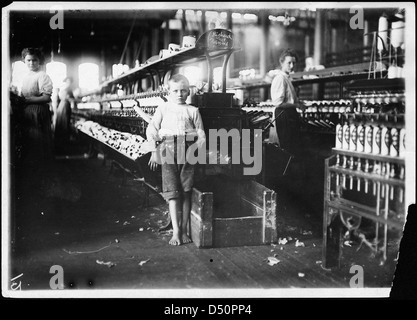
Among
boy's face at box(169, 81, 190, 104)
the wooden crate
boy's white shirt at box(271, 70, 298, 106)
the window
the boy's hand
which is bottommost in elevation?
the wooden crate

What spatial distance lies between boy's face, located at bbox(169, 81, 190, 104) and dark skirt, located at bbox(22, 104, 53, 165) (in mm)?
1322

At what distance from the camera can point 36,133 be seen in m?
4.05

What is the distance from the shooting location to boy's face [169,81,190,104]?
3.49 metres

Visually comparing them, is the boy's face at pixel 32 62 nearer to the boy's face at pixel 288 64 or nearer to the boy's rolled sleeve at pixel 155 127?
the boy's rolled sleeve at pixel 155 127

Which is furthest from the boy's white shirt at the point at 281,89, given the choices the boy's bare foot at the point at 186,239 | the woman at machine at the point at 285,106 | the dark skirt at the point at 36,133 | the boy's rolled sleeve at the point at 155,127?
the dark skirt at the point at 36,133

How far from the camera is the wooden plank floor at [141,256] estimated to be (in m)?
2.95

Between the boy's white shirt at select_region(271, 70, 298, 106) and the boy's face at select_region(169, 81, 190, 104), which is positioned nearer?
the boy's face at select_region(169, 81, 190, 104)

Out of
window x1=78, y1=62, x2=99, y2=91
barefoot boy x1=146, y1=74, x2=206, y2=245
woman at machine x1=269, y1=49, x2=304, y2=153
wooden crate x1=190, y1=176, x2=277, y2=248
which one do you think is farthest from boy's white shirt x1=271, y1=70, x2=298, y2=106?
window x1=78, y1=62, x2=99, y2=91

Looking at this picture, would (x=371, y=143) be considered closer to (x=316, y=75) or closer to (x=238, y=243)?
(x=238, y=243)

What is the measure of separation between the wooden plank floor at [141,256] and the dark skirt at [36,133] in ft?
0.85

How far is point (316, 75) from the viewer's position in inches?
261

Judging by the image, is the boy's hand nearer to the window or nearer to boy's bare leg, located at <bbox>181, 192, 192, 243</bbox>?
boy's bare leg, located at <bbox>181, 192, 192, 243</bbox>
